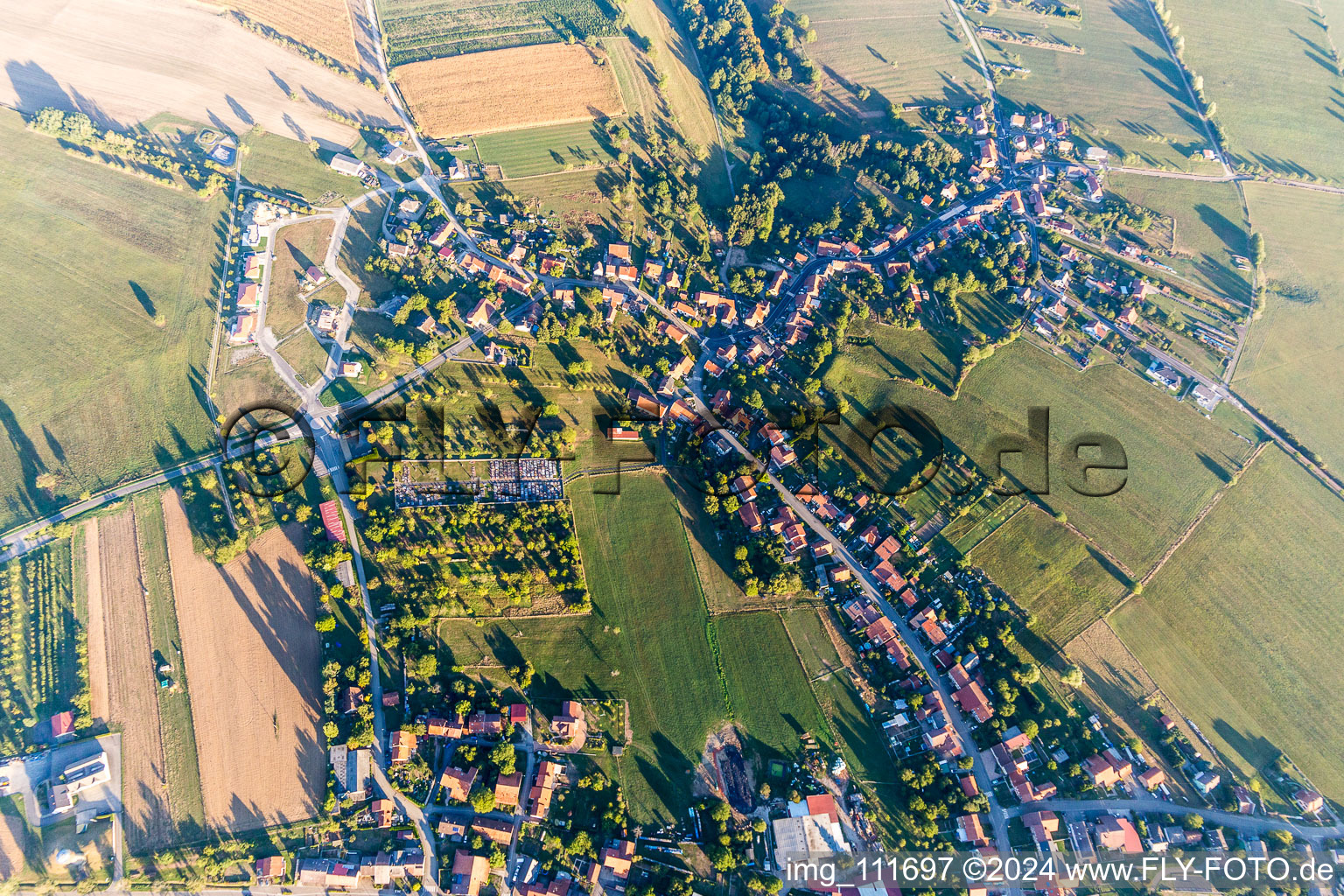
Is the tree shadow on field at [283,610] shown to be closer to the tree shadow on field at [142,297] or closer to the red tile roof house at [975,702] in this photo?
the tree shadow on field at [142,297]

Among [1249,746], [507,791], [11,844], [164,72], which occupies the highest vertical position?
[164,72]

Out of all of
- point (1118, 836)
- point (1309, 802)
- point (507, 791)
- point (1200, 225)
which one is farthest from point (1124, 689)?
point (1200, 225)

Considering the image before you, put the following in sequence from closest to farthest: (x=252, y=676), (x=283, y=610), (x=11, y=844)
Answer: (x=11, y=844) < (x=252, y=676) < (x=283, y=610)

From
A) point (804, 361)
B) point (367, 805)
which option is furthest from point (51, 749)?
point (804, 361)

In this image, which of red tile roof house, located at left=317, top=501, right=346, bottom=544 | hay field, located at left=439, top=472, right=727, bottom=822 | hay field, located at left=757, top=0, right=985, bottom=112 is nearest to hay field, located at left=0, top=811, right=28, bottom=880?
red tile roof house, located at left=317, top=501, right=346, bottom=544

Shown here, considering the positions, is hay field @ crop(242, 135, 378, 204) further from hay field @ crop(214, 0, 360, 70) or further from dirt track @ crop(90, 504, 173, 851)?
dirt track @ crop(90, 504, 173, 851)

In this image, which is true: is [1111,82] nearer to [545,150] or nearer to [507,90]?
[545,150]

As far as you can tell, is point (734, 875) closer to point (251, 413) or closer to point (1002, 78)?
point (251, 413)
